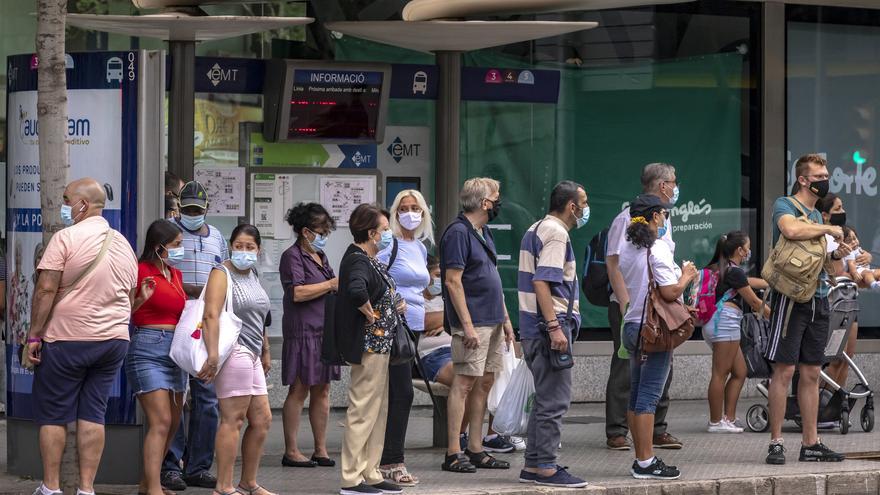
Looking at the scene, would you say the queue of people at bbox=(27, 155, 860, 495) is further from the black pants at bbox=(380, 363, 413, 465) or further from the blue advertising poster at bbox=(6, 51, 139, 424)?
the blue advertising poster at bbox=(6, 51, 139, 424)

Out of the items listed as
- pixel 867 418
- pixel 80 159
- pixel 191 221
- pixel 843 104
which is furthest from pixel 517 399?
pixel 843 104

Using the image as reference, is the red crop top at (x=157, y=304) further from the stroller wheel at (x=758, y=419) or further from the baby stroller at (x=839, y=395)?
the stroller wheel at (x=758, y=419)

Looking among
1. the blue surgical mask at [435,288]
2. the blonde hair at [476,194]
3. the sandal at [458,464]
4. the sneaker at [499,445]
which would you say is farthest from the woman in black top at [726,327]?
the sandal at [458,464]

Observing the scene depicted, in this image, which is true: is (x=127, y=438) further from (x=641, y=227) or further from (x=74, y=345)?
(x=641, y=227)

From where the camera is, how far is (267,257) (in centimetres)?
1270

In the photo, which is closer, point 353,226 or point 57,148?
point 57,148

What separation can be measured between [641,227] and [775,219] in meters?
1.17

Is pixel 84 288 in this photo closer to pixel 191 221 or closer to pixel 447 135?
pixel 191 221

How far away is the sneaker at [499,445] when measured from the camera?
10812 mm

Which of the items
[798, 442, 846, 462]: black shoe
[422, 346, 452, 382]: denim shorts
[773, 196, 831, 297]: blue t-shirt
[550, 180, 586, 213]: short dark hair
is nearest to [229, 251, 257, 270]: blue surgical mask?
[550, 180, 586, 213]: short dark hair

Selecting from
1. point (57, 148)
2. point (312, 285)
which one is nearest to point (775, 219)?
point (312, 285)

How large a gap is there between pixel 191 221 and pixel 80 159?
2.62 feet

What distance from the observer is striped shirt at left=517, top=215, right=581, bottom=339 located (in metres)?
9.24

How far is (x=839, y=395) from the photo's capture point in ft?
38.6
